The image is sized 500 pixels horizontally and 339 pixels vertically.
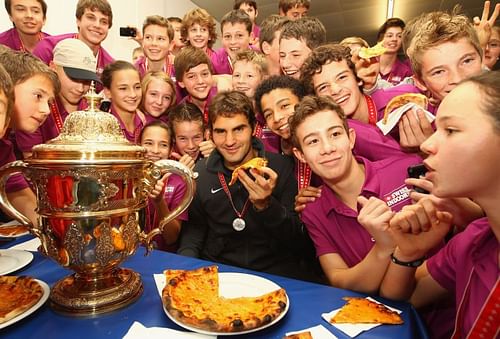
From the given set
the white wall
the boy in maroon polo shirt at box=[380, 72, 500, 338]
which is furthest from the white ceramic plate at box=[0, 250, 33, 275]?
the white wall

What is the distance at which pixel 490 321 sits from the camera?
0.96m

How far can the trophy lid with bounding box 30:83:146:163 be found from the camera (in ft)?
3.11

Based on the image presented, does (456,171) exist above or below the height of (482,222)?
above

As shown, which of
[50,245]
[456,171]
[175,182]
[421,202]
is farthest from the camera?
[175,182]

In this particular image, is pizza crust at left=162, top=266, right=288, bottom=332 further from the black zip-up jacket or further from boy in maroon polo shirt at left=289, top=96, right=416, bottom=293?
the black zip-up jacket

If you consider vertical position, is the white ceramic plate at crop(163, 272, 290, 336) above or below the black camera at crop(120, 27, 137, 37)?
below

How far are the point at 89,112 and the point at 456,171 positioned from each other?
1116mm

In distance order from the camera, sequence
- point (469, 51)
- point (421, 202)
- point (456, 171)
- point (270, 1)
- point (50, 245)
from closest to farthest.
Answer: point (456, 171), point (50, 245), point (421, 202), point (469, 51), point (270, 1)

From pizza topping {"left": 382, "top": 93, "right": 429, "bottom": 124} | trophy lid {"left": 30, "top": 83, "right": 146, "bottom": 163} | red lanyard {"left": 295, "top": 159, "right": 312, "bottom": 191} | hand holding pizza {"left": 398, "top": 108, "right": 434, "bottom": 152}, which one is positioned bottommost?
red lanyard {"left": 295, "top": 159, "right": 312, "bottom": 191}

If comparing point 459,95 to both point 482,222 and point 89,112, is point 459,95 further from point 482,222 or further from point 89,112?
point 89,112

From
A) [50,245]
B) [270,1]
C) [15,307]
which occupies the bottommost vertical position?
[15,307]

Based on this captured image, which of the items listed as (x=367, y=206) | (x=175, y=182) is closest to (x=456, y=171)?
(x=367, y=206)

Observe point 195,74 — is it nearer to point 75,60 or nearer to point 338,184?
point 75,60

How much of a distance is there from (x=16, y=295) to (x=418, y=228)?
1363mm
